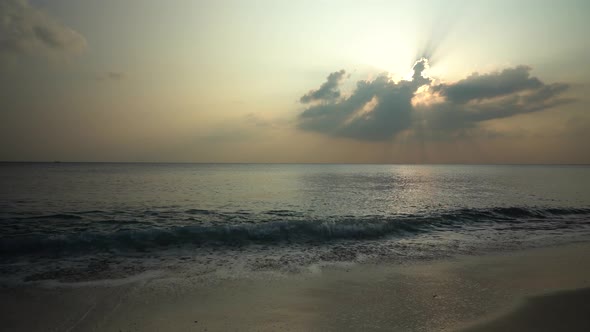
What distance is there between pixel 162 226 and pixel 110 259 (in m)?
6.65

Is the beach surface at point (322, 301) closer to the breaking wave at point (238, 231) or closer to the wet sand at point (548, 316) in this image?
the wet sand at point (548, 316)

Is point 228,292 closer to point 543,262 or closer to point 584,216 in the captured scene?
point 543,262

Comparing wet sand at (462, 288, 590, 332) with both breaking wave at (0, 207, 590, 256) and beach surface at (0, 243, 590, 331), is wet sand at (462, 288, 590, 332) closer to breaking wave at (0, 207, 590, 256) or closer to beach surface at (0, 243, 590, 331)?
beach surface at (0, 243, 590, 331)

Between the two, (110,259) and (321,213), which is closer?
(110,259)

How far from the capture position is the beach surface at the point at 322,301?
22.0 ft

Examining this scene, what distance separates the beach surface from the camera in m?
6.70

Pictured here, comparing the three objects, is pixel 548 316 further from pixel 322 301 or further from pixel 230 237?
pixel 230 237

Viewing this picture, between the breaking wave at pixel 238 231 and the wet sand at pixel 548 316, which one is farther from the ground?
the wet sand at pixel 548 316

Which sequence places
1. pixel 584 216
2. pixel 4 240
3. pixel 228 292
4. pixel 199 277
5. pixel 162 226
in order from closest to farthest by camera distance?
pixel 228 292, pixel 199 277, pixel 4 240, pixel 162 226, pixel 584 216

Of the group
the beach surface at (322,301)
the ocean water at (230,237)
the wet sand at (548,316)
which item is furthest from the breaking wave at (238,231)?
the wet sand at (548,316)

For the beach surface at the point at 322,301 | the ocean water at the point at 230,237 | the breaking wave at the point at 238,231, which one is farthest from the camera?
the breaking wave at the point at 238,231

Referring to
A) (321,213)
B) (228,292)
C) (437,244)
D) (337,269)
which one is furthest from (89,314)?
(321,213)

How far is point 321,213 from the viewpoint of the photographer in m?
24.9

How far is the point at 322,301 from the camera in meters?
7.95
